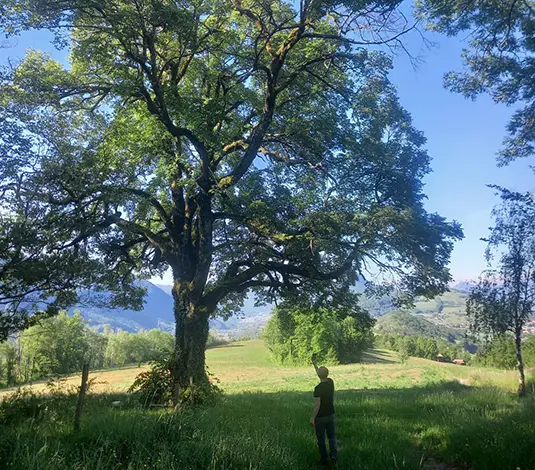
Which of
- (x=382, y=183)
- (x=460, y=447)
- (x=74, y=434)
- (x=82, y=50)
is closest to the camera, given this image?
(x=74, y=434)

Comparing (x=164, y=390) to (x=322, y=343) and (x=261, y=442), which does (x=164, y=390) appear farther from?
(x=322, y=343)

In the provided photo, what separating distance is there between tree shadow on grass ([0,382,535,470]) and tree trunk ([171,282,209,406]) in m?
3.75

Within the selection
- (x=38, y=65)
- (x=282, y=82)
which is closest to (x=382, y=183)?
(x=282, y=82)

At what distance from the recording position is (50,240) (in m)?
15.2

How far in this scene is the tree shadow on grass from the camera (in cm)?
564

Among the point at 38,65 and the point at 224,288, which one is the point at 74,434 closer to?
the point at 224,288

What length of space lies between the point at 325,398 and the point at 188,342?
9.36 metres

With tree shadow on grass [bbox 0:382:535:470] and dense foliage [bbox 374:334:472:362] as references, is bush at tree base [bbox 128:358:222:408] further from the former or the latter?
dense foliage [bbox 374:334:472:362]

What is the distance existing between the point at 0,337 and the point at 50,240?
13.9 feet

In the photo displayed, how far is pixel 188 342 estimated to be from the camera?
15820 millimetres

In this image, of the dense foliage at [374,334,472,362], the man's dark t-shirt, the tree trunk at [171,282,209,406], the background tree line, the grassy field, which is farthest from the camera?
the dense foliage at [374,334,472,362]

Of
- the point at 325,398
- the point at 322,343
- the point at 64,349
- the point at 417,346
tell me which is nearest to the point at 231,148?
the point at 325,398

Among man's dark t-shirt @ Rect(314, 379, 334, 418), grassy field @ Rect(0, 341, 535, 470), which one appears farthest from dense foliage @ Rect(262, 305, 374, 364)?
man's dark t-shirt @ Rect(314, 379, 334, 418)

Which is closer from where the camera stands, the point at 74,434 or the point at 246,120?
the point at 74,434
